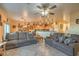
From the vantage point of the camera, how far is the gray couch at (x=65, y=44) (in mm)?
3251

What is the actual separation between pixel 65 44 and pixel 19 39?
1017 millimetres

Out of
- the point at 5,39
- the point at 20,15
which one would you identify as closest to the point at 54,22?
the point at 20,15

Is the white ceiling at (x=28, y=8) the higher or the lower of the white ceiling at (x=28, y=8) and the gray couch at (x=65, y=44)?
the higher

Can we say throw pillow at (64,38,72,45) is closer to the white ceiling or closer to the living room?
the living room

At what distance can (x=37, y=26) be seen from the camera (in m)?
3.40

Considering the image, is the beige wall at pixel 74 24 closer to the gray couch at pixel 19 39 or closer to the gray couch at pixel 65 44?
the gray couch at pixel 65 44

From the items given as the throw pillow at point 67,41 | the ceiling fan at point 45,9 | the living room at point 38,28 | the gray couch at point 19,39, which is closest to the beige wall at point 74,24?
the living room at point 38,28

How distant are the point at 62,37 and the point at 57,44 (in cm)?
20

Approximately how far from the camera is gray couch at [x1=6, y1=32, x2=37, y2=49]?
3.34 metres

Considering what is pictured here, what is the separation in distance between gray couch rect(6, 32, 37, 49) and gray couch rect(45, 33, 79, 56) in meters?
0.37

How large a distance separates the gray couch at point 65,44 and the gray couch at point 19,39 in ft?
1.21

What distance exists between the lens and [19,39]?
3365 mm

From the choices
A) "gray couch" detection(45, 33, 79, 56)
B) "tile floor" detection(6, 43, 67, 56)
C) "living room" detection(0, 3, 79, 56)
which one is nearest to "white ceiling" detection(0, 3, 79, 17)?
"living room" detection(0, 3, 79, 56)

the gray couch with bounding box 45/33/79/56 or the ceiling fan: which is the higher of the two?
the ceiling fan
